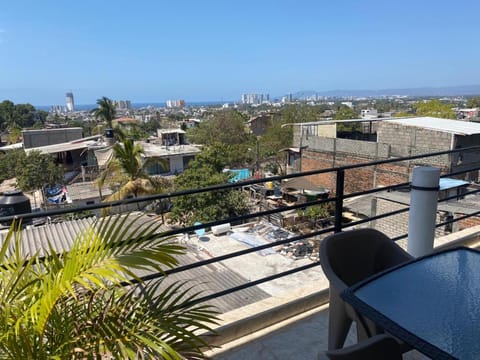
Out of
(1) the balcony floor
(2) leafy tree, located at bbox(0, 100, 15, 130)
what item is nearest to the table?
(1) the balcony floor

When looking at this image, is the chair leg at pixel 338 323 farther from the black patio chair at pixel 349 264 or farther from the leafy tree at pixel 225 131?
the leafy tree at pixel 225 131

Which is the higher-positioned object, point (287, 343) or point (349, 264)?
point (349, 264)

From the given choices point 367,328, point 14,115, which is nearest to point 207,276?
point 367,328

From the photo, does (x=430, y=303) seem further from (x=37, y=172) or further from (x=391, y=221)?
(x=37, y=172)

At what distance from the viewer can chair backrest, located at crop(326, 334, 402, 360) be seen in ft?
3.09

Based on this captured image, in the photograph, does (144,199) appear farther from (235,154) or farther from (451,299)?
(235,154)

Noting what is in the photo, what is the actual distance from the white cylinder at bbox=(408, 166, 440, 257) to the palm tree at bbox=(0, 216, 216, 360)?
1642 mm

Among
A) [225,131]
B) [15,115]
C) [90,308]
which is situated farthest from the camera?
[15,115]

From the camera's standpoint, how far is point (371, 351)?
0.99 metres

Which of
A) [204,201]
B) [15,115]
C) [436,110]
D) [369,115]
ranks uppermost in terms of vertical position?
[15,115]

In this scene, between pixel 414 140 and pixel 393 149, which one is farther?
pixel 393 149

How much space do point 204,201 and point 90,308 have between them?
623 inches

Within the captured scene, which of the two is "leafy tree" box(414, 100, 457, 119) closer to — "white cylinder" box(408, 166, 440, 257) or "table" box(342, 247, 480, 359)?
"white cylinder" box(408, 166, 440, 257)

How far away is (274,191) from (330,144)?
13.5ft
